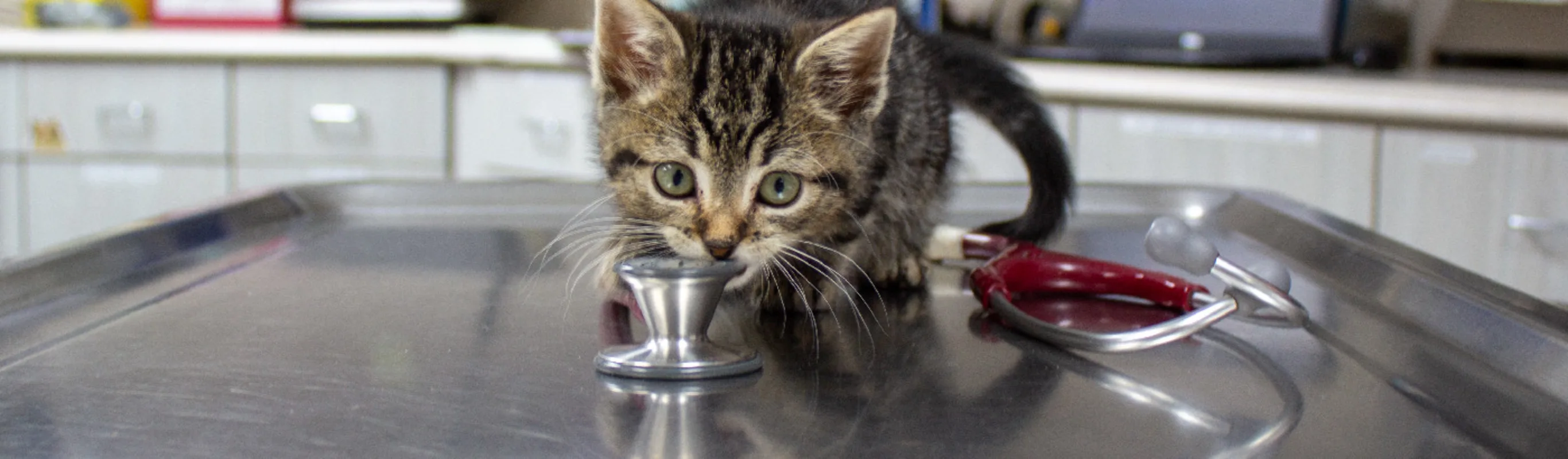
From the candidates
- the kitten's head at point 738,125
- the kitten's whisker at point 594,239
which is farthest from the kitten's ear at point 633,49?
the kitten's whisker at point 594,239

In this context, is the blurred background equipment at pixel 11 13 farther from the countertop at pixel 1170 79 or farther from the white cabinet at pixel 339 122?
the white cabinet at pixel 339 122

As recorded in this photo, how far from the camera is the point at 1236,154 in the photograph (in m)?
2.01

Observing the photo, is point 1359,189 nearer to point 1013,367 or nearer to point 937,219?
point 937,219

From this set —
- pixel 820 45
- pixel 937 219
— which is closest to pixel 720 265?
pixel 820 45

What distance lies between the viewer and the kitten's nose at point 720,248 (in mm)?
854

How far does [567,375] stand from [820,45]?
0.37m

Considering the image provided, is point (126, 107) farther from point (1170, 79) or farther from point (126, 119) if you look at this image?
point (1170, 79)

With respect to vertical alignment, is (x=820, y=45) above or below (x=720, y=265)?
above

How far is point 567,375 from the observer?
0.60 metres

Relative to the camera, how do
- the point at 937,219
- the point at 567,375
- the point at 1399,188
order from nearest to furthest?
1. the point at 567,375
2. the point at 937,219
3. the point at 1399,188

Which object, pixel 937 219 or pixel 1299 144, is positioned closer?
pixel 937 219

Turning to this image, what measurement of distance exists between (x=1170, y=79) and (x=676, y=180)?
4.41 feet

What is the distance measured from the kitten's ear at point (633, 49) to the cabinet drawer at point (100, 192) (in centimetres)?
214

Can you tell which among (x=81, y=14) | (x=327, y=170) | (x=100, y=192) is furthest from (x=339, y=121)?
(x=81, y=14)
